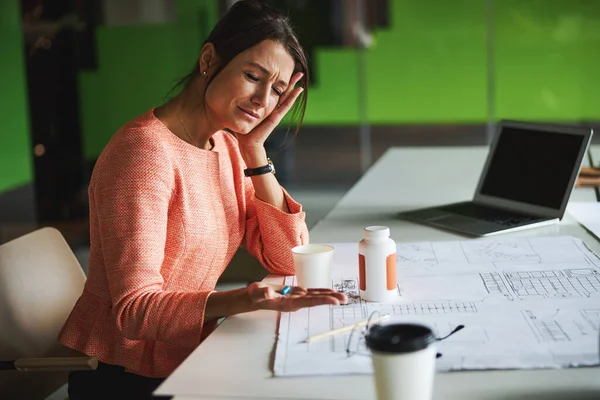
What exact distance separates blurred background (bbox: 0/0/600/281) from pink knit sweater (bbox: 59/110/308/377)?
3.01 m

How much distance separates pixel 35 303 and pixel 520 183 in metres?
1.33

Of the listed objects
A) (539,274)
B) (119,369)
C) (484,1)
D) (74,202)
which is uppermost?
(484,1)

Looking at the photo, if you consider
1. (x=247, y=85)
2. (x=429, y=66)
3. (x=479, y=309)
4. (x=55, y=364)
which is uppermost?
(x=247, y=85)

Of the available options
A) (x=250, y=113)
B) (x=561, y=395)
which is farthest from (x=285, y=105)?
(x=561, y=395)

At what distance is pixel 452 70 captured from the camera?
5367 millimetres

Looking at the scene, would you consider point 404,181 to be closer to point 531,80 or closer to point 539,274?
point 539,274

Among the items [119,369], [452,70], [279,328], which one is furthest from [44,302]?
[452,70]

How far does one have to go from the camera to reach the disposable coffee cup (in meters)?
0.98

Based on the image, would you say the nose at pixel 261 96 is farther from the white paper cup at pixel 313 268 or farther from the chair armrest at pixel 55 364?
the chair armrest at pixel 55 364

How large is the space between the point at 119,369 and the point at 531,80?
4.14 meters

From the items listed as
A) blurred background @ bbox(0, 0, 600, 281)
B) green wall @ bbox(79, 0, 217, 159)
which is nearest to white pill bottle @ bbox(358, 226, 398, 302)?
blurred background @ bbox(0, 0, 600, 281)

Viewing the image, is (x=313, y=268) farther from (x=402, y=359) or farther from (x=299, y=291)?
(x=402, y=359)

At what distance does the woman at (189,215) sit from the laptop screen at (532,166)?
709 millimetres

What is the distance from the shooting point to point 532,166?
231 cm
